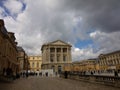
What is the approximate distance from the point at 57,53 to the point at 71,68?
56.7 meters

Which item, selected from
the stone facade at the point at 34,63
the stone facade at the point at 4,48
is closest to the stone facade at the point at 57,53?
the stone facade at the point at 34,63

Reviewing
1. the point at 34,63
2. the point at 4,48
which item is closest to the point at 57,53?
the point at 34,63

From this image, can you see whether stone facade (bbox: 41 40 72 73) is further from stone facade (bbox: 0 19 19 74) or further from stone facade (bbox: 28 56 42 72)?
stone facade (bbox: 0 19 19 74)

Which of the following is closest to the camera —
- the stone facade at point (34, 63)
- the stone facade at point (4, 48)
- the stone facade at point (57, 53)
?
the stone facade at point (4, 48)

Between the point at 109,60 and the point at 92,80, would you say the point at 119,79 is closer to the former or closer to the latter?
the point at 92,80

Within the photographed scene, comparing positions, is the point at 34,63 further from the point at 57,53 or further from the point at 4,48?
the point at 4,48

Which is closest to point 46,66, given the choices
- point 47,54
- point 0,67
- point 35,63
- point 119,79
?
point 47,54

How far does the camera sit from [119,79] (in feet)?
72.1

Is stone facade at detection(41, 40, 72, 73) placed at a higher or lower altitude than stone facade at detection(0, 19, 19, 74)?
higher

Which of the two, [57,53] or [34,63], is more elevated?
[57,53]

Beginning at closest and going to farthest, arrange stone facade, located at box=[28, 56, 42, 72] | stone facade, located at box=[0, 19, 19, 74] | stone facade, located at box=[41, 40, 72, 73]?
stone facade, located at box=[0, 19, 19, 74] → stone facade, located at box=[41, 40, 72, 73] → stone facade, located at box=[28, 56, 42, 72]

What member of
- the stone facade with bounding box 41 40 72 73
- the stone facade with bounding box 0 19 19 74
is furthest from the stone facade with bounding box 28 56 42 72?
the stone facade with bounding box 0 19 19 74

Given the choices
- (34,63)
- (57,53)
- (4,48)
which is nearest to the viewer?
(4,48)

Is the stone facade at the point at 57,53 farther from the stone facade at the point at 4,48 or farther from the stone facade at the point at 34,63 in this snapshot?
the stone facade at the point at 4,48
